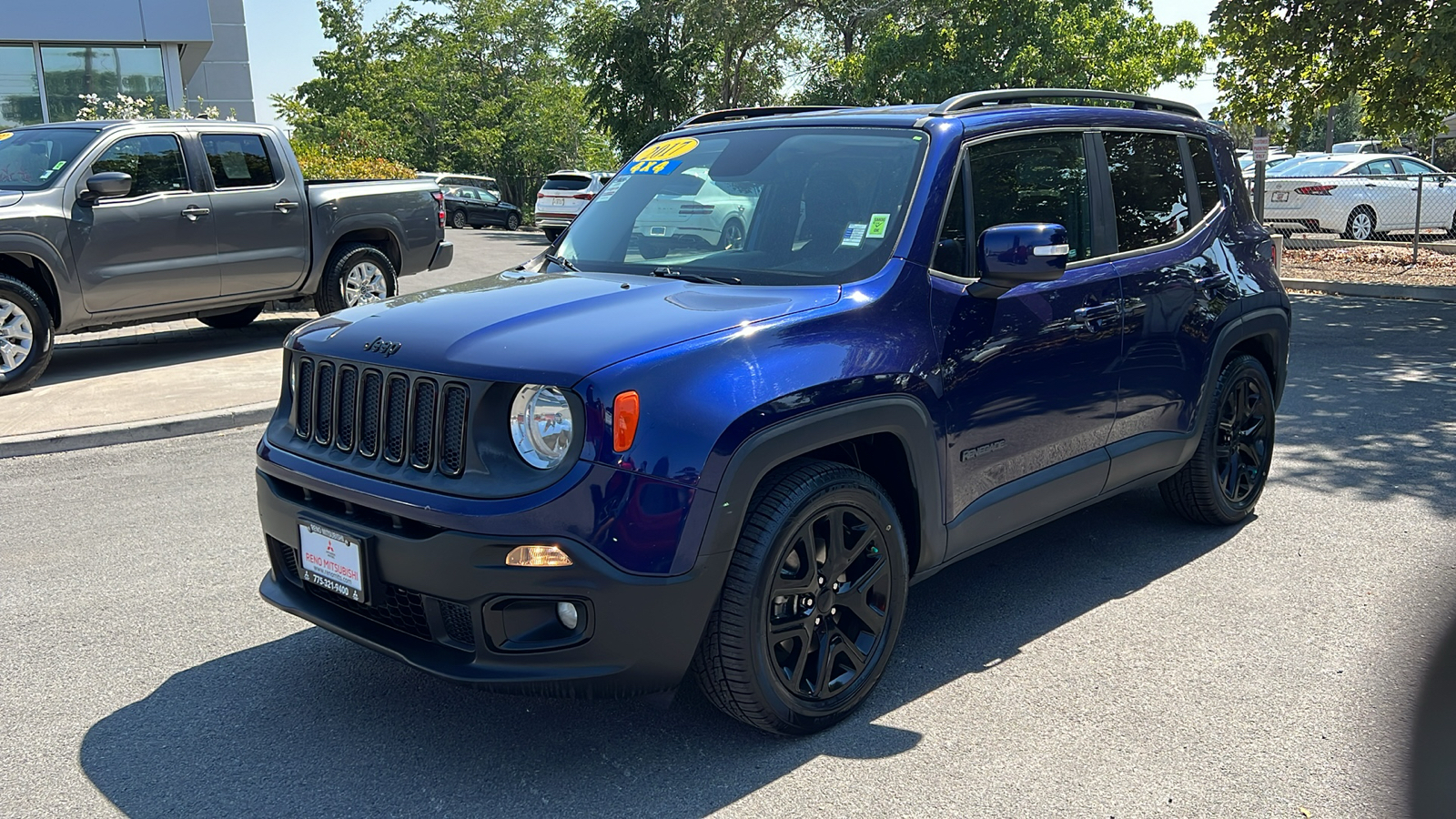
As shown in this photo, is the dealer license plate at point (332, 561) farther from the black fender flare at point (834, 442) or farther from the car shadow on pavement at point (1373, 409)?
the car shadow on pavement at point (1373, 409)

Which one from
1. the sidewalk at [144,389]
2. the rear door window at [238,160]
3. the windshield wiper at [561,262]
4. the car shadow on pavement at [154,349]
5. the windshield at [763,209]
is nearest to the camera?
the windshield at [763,209]

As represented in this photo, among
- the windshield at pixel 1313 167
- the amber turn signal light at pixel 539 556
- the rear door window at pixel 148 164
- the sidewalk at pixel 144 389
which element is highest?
the rear door window at pixel 148 164

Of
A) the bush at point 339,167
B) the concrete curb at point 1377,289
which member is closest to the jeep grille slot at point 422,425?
the concrete curb at point 1377,289

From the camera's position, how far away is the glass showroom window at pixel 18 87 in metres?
22.5

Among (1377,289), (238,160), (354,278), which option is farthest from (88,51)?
(1377,289)

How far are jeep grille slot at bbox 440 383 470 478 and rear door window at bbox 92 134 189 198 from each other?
24.3 ft

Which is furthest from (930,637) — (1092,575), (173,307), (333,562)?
(173,307)

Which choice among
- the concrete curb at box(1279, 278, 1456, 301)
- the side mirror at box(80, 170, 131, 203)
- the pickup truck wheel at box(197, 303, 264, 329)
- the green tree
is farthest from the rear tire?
the side mirror at box(80, 170, 131, 203)

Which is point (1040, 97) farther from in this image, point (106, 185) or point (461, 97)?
point (461, 97)

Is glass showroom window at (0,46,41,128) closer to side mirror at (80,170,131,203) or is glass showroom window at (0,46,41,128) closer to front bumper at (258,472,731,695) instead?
side mirror at (80,170,131,203)

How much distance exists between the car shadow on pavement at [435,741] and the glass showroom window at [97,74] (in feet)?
71.3

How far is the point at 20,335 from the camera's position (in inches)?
339

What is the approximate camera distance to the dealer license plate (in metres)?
3.28

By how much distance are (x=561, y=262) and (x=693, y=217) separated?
539 millimetres
